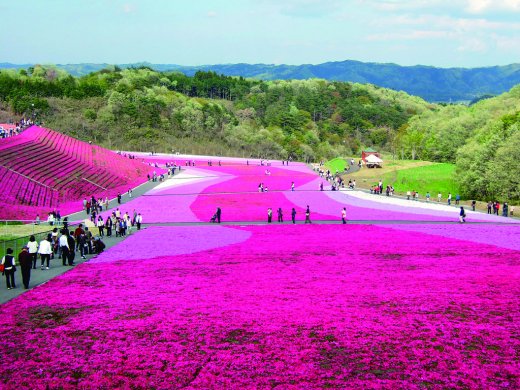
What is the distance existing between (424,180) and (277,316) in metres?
64.2

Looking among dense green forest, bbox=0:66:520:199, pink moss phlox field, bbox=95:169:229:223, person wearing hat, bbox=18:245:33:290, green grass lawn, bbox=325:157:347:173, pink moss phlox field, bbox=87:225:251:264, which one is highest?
dense green forest, bbox=0:66:520:199

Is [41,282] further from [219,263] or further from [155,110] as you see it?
[155,110]

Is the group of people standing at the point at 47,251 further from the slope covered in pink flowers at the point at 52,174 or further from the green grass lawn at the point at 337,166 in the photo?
the green grass lawn at the point at 337,166

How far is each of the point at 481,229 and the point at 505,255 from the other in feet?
37.1

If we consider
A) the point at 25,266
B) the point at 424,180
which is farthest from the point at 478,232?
the point at 424,180

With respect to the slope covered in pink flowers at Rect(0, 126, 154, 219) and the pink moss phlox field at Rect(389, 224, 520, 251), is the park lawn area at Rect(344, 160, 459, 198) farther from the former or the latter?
the slope covered in pink flowers at Rect(0, 126, 154, 219)

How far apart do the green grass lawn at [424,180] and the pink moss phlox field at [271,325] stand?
4870cm

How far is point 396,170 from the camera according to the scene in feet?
284

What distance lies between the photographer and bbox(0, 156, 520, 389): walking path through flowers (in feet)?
42.7

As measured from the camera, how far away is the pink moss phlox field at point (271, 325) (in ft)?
42.4

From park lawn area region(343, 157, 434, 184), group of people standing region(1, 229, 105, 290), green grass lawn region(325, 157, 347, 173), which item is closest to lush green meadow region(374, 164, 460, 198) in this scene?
park lawn area region(343, 157, 434, 184)

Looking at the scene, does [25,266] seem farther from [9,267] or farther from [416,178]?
[416,178]

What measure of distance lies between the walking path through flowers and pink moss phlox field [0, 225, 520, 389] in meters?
0.05

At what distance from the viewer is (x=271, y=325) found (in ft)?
54.1
